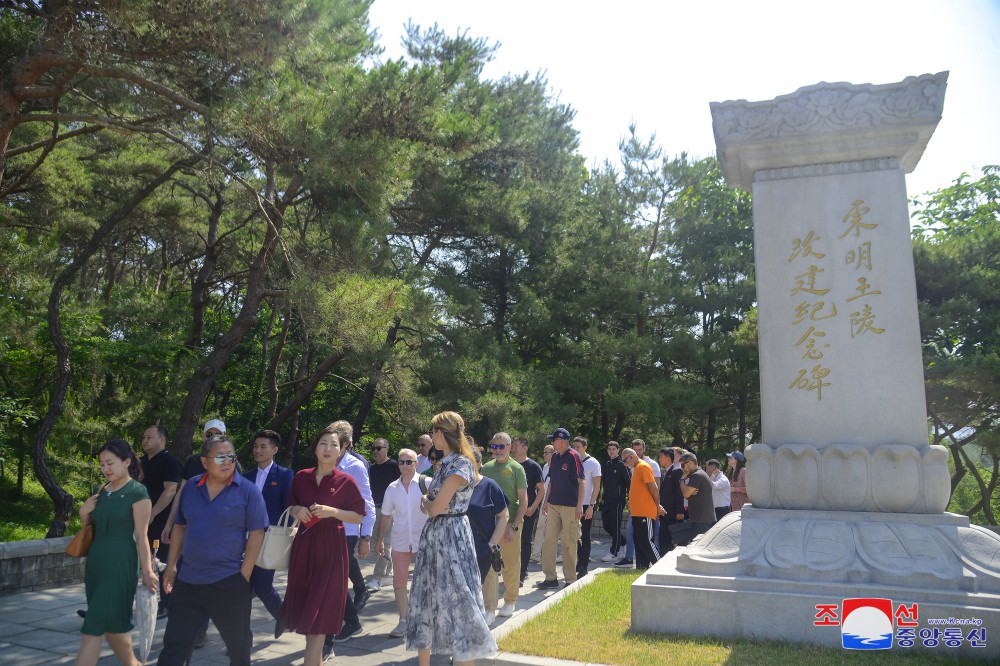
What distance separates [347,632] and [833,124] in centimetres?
558

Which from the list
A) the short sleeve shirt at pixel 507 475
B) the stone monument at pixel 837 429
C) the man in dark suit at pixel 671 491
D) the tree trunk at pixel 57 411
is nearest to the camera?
the stone monument at pixel 837 429

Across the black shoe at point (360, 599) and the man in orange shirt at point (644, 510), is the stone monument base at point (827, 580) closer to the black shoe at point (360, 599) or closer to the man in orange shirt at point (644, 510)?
the black shoe at point (360, 599)

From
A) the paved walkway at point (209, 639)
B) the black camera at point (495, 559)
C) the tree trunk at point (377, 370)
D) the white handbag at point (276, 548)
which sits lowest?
the paved walkway at point (209, 639)

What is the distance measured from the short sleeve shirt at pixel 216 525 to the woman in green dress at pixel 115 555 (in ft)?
0.89

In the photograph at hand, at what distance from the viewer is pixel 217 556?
4062 mm

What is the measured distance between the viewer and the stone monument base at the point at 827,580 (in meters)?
4.58

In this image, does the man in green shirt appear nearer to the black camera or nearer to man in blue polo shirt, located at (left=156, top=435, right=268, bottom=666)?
the black camera

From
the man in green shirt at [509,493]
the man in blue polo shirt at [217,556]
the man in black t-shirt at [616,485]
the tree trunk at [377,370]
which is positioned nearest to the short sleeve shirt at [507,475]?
the man in green shirt at [509,493]

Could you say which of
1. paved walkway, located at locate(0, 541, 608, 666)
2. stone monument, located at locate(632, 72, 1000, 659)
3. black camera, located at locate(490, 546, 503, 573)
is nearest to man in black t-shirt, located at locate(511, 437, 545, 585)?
paved walkway, located at locate(0, 541, 608, 666)

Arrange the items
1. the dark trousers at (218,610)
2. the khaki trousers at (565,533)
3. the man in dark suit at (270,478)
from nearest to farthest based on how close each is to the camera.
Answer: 1. the dark trousers at (218,610)
2. the man in dark suit at (270,478)
3. the khaki trousers at (565,533)

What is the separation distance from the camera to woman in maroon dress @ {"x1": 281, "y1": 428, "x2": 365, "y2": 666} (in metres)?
4.38

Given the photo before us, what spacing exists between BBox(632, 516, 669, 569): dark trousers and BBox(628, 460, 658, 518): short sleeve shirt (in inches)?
4.2

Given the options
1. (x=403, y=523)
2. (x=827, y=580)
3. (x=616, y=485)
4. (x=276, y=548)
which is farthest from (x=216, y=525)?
(x=616, y=485)

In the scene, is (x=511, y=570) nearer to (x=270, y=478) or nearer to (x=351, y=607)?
(x=351, y=607)
